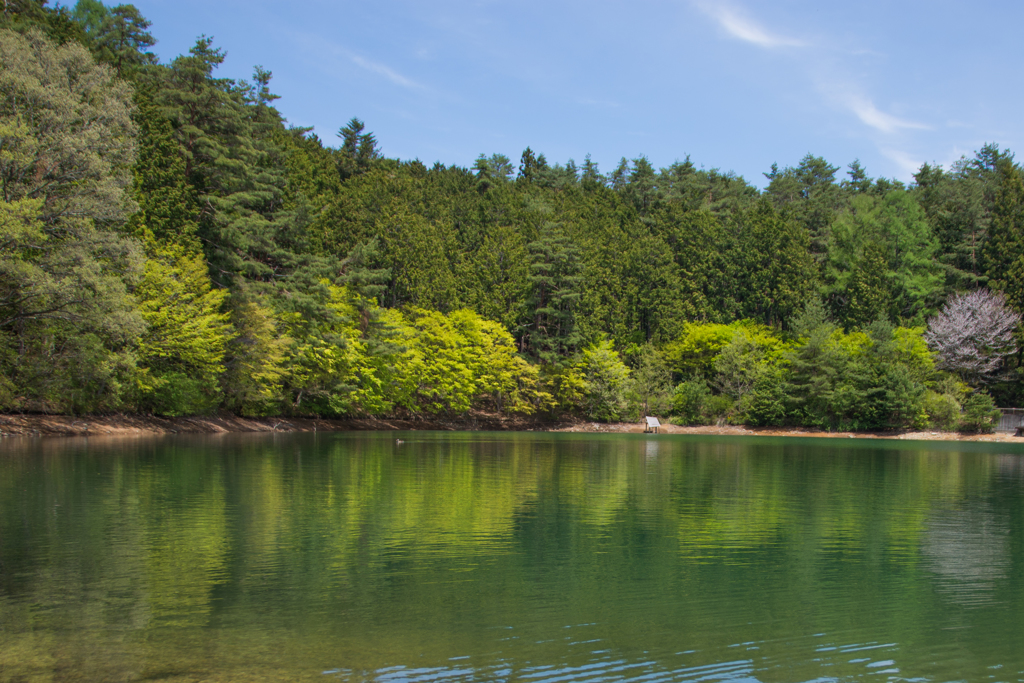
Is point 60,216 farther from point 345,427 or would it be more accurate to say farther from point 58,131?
point 345,427

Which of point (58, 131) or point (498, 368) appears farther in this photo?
point (498, 368)

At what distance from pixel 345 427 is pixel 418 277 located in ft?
58.1

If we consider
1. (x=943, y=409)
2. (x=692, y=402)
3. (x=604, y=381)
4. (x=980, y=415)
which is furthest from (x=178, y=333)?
(x=980, y=415)

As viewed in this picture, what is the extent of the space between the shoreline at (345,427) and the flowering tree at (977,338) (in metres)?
9.15

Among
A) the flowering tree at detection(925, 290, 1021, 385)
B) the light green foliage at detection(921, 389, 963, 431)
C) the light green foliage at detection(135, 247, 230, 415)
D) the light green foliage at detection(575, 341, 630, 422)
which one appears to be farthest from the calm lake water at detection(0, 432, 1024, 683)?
the flowering tree at detection(925, 290, 1021, 385)

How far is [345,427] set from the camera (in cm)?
6169

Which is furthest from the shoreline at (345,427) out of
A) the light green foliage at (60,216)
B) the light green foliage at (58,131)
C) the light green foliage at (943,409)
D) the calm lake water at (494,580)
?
the calm lake water at (494,580)

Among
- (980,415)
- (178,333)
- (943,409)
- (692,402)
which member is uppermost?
(178,333)

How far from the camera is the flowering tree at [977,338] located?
68875 millimetres

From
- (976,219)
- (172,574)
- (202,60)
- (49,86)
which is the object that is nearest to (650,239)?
(976,219)

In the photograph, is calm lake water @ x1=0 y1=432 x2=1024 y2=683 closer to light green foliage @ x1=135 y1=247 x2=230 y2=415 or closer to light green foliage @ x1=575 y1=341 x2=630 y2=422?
light green foliage @ x1=135 y1=247 x2=230 y2=415

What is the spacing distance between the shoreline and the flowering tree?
9.15 m

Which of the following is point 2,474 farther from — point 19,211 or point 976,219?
point 976,219

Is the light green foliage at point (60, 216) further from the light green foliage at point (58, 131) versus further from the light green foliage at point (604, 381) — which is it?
the light green foliage at point (604, 381)
